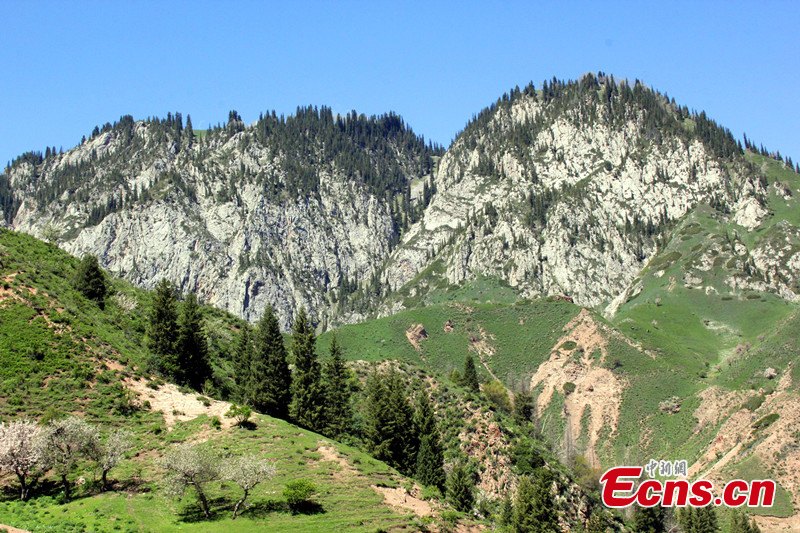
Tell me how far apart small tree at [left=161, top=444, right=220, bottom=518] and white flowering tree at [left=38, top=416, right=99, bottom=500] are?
5.75 meters

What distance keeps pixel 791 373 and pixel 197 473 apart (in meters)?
152

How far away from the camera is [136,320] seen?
278ft

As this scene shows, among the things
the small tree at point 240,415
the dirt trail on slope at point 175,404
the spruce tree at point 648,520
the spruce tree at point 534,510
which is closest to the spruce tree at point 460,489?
the spruce tree at point 534,510

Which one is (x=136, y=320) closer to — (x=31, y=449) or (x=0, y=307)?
(x=0, y=307)

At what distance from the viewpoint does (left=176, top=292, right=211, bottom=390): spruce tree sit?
77.4 metres

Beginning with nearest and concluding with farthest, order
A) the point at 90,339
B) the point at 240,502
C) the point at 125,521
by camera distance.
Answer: the point at 125,521 < the point at 240,502 < the point at 90,339

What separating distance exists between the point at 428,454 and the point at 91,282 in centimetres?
4033

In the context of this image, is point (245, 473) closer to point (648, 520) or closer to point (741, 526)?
point (648, 520)

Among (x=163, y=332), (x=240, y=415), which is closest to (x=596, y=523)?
(x=240, y=415)

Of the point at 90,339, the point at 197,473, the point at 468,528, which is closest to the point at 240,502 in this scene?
the point at 197,473

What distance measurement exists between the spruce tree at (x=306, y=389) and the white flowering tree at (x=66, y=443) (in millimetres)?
31652

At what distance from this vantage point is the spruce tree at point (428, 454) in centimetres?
7876

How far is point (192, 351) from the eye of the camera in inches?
3118

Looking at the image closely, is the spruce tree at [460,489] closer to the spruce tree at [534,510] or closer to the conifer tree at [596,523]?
the spruce tree at [534,510]
